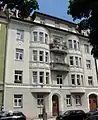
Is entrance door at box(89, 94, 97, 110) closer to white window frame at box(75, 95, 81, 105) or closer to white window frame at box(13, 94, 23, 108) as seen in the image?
white window frame at box(75, 95, 81, 105)

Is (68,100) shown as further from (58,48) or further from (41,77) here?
(58,48)

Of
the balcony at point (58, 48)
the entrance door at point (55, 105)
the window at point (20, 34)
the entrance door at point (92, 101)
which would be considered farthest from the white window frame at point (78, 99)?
the window at point (20, 34)

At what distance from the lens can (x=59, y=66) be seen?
32.9 metres

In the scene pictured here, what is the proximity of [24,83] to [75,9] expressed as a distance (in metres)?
19.2

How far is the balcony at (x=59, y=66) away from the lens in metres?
32.3

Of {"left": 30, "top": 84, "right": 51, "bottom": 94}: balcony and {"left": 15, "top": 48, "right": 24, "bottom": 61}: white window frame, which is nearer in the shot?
{"left": 30, "top": 84, "right": 51, "bottom": 94}: balcony

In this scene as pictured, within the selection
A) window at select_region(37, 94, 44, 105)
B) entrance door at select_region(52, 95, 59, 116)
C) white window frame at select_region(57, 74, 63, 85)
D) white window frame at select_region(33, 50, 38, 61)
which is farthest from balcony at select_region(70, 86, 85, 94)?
white window frame at select_region(33, 50, 38, 61)

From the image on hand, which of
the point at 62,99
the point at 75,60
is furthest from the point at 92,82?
the point at 62,99

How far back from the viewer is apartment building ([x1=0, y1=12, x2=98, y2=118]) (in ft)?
94.4

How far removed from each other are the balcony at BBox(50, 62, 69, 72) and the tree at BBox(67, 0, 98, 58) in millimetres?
19381

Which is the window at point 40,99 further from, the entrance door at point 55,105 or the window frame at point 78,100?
the window frame at point 78,100

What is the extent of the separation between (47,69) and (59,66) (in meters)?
2.50

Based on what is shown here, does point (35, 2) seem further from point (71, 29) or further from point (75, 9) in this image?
point (71, 29)

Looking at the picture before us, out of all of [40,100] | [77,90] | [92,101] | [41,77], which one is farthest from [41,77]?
[92,101]
